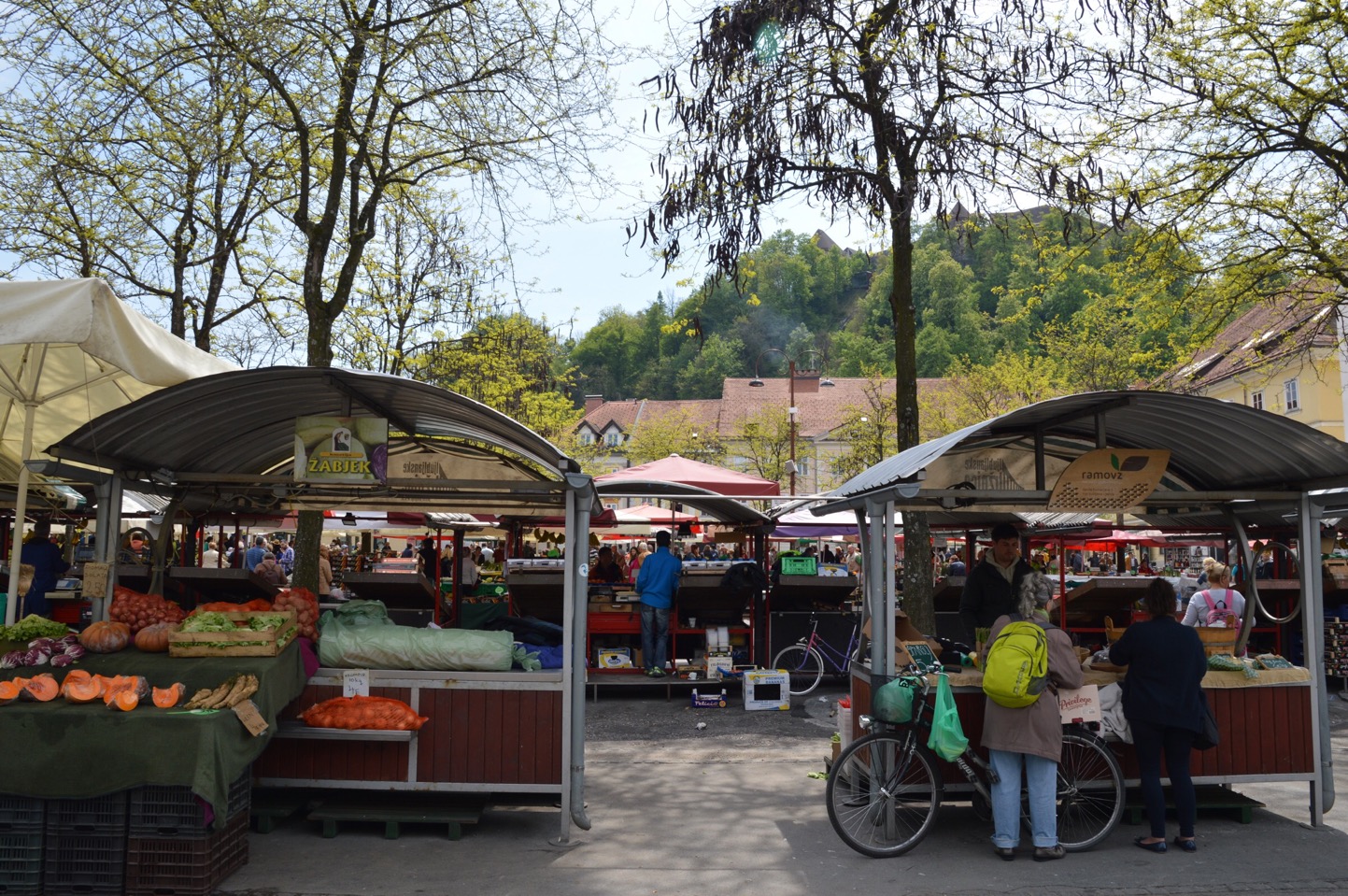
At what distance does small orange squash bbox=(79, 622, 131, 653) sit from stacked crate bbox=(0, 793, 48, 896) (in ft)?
4.00

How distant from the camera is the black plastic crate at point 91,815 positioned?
19.1ft

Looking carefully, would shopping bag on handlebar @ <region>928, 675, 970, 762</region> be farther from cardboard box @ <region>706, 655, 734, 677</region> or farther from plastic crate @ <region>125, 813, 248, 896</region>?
cardboard box @ <region>706, 655, 734, 677</region>

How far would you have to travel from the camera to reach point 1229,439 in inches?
314

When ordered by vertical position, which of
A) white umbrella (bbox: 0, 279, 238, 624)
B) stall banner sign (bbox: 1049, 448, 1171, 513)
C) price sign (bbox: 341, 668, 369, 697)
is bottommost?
price sign (bbox: 341, 668, 369, 697)

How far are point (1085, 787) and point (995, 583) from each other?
172cm

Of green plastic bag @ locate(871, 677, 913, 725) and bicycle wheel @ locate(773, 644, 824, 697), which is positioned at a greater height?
green plastic bag @ locate(871, 677, 913, 725)

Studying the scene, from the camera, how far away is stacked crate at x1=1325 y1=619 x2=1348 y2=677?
47.5 ft

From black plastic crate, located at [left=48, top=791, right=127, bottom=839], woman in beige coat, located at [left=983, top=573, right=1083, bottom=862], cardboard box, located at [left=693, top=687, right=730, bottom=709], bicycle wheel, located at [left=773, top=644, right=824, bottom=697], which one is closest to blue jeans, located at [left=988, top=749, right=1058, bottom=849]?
woman in beige coat, located at [left=983, top=573, right=1083, bottom=862]

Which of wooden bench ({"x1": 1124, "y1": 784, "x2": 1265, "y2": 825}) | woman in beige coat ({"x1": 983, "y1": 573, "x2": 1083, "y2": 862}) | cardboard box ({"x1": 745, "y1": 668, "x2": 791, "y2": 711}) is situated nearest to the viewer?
woman in beige coat ({"x1": 983, "y1": 573, "x2": 1083, "y2": 862})

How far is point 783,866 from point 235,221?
13.2 metres

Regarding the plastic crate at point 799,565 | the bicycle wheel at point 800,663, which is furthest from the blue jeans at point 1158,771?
the plastic crate at point 799,565

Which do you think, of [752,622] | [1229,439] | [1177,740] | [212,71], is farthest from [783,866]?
[212,71]

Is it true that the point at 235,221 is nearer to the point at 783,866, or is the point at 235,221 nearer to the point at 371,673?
the point at 371,673

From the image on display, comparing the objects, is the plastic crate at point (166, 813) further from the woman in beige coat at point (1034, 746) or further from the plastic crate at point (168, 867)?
the woman in beige coat at point (1034, 746)
